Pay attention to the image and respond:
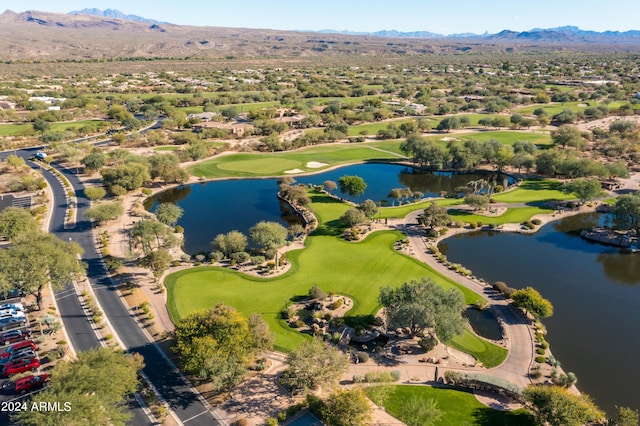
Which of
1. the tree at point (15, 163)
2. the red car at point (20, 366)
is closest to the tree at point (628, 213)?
the red car at point (20, 366)

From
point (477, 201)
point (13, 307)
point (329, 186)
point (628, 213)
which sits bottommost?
point (13, 307)

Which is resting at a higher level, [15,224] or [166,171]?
[166,171]

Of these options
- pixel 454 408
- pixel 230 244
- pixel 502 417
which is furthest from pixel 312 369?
pixel 230 244

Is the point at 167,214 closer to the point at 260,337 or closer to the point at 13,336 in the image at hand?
the point at 13,336

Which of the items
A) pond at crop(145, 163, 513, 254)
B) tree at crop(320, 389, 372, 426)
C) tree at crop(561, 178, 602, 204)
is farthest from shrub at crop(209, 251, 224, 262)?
tree at crop(561, 178, 602, 204)

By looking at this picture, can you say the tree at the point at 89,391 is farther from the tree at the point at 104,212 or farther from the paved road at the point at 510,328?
the tree at the point at 104,212

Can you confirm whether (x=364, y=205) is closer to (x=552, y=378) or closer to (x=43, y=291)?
(x=552, y=378)

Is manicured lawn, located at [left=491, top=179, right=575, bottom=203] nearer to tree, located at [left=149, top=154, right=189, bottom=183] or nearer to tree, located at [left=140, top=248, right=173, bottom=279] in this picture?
tree, located at [left=140, top=248, right=173, bottom=279]
